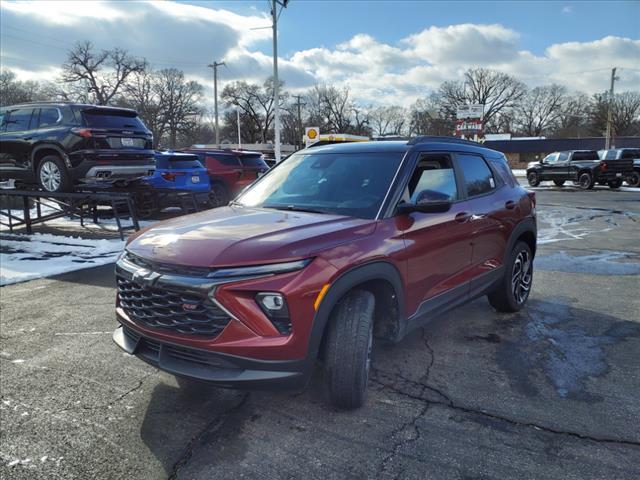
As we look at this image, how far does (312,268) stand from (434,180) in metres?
1.68

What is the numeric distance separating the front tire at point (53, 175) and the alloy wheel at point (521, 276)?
26.7ft

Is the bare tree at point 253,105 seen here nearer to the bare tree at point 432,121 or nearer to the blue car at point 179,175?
A: the bare tree at point 432,121

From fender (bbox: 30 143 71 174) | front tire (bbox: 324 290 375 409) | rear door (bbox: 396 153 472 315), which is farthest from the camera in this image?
fender (bbox: 30 143 71 174)

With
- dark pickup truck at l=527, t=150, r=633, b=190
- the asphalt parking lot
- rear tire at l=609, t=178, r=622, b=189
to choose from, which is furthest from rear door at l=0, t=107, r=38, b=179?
rear tire at l=609, t=178, r=622, b=189

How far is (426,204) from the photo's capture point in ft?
10.5

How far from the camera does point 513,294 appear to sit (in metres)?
4.83

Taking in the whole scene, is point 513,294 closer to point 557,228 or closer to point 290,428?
point 290,428

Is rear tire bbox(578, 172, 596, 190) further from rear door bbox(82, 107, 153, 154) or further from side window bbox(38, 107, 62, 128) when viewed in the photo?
side window bbox(38, 107, 62, 128)

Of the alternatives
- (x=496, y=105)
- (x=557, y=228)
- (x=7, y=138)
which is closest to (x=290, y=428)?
(x=7, y=138)

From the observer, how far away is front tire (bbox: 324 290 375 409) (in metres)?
2.73

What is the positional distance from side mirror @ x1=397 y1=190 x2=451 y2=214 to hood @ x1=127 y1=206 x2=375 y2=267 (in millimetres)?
318

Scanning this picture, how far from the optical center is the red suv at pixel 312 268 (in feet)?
8.06

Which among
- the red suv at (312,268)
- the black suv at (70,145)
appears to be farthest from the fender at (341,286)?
the black suv at (70,145)

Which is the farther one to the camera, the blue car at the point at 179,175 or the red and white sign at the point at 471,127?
the red and white sign at the point at 471,127
